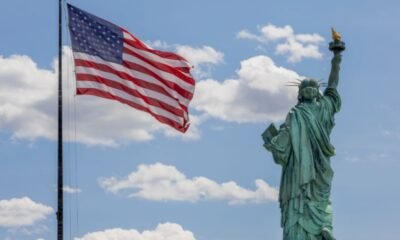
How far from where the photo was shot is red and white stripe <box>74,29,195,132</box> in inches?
2067

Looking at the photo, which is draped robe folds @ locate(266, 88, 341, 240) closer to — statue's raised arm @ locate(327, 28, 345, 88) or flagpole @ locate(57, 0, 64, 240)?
statue's raised arm @ locate(327, 28, 345, 88)

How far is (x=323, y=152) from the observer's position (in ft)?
169

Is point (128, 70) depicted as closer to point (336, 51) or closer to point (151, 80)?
point (151, 80)

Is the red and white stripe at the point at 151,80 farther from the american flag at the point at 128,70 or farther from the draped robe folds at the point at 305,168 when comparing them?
the draped robe folds at the point at 305,168

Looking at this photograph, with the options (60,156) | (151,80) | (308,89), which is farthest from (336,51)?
(60,156)

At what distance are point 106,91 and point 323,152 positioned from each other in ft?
19.8

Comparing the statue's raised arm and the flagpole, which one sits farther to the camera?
the statue's raised arm

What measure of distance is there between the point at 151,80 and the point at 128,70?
71cm

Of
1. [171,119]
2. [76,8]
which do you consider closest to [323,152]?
[171,119]

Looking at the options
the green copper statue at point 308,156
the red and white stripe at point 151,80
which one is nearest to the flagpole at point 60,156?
the red and white stripe at point 151,80

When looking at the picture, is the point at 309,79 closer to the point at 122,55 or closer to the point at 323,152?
the point at 323,152

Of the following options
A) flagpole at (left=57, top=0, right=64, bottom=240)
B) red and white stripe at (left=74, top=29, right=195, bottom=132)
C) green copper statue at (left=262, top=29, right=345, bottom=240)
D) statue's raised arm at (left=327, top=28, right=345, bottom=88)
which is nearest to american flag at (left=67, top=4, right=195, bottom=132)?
red and white stripe at (left=74, top=29, right=195, bottom=132)

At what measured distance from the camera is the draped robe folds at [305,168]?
50.7m

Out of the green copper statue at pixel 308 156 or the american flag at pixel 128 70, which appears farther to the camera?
the american flag at pixel 128 70
